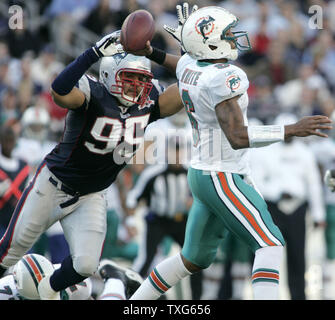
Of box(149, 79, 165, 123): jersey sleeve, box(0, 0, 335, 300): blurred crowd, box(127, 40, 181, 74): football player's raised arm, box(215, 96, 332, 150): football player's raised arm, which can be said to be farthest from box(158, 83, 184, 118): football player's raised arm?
box(0, 0, 335, 300): blurred crowd

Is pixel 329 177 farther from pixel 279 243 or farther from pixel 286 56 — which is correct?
pixel 286 56

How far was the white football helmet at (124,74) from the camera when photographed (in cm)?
535

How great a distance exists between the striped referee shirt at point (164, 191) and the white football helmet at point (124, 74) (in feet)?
7.50

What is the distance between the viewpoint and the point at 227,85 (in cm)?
485

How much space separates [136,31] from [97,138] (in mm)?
742

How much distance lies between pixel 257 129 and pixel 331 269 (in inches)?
146

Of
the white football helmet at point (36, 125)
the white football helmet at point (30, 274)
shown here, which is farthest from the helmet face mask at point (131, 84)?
the white football helmet at point (36, 125)

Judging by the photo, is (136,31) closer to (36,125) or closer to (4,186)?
(4,186)

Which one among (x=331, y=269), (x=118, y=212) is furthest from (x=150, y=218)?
(x=331, y=269)

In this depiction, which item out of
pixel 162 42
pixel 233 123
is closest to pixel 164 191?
pixel 233 123

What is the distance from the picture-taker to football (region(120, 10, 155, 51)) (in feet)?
16.7

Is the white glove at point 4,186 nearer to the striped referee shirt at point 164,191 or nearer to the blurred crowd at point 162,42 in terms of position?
the striped referee shirt at point 164,191

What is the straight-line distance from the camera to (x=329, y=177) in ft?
18.6

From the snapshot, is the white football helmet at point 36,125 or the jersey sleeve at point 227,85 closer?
the jersey sleeve at point 227,85
